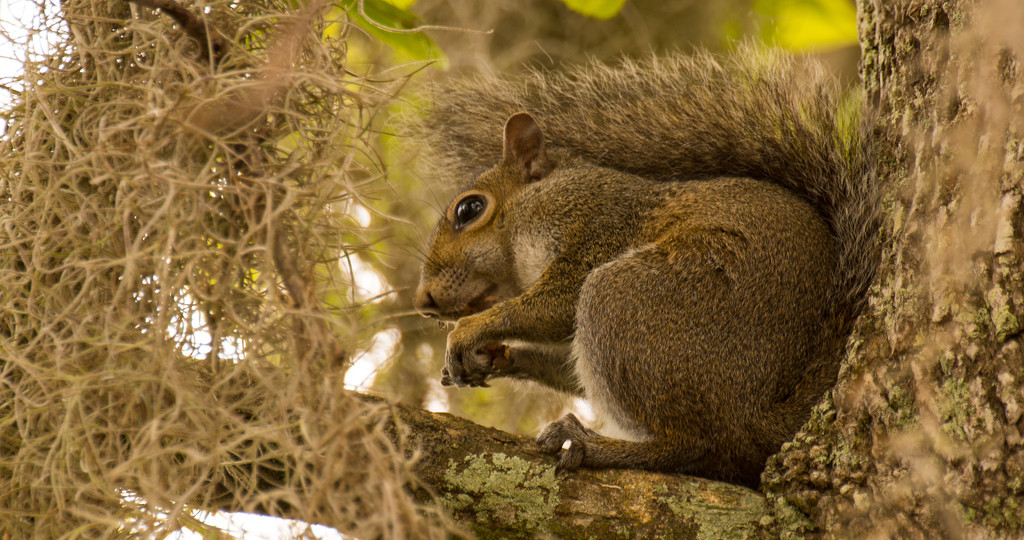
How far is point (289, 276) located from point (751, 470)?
121 cm

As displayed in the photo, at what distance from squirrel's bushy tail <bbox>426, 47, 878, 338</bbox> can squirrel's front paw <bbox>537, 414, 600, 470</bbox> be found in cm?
69

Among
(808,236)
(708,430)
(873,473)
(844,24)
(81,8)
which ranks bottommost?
(873,473)

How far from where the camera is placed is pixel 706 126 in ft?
7.73

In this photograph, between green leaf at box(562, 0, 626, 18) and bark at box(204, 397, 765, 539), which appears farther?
green leaf at box(562, 0, 626, 18)

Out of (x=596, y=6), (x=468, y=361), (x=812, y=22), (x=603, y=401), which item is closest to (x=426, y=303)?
(x=468, y=361)

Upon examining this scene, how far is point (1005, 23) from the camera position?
1332 mm

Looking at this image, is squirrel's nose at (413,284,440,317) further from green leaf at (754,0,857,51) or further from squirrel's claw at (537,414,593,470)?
green leaf at (754,0,857,51)

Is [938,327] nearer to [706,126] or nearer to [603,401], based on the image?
[603,401]

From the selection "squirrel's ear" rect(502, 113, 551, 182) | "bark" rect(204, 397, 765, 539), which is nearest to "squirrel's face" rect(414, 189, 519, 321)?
"squirrel's ear" rect(502, 113, 551, 182)

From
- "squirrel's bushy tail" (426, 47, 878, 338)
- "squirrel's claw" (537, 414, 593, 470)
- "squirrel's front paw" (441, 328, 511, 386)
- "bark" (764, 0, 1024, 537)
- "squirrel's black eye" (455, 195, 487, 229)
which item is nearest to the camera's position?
"bark" (764, 0, 1024, 537)

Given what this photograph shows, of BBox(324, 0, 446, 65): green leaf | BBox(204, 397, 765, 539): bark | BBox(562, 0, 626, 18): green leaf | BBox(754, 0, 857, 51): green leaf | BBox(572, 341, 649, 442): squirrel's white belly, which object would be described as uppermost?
BBox(754, 0, 857, 51): green leaf

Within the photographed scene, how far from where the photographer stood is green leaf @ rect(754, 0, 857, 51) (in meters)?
2.46

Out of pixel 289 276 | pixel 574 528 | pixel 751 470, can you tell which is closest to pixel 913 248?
pixel 751 470

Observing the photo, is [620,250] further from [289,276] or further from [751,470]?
[289,276]
